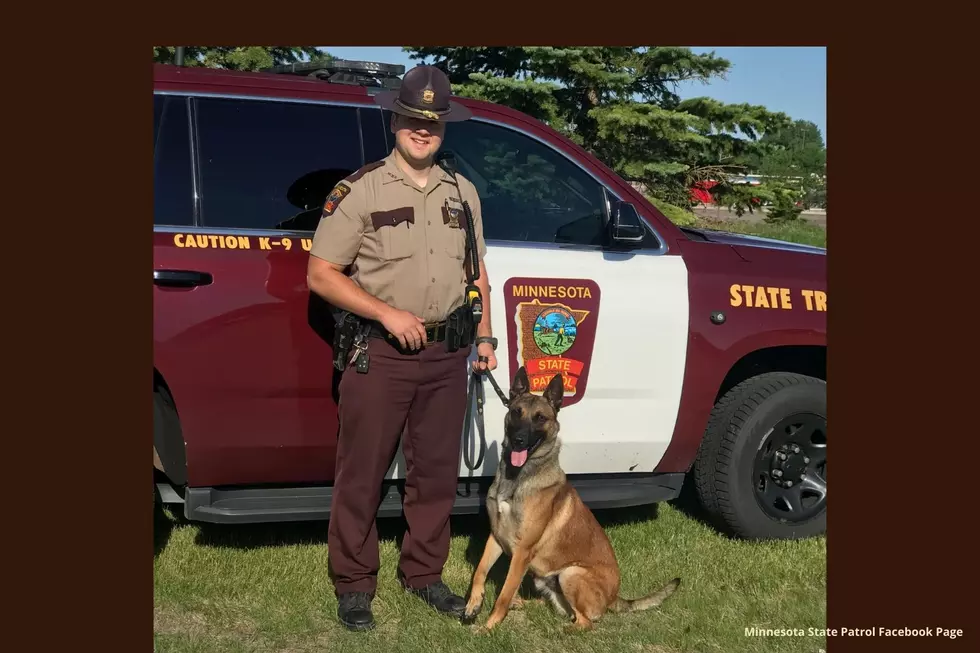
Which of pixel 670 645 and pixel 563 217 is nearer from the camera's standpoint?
pixel 670 645

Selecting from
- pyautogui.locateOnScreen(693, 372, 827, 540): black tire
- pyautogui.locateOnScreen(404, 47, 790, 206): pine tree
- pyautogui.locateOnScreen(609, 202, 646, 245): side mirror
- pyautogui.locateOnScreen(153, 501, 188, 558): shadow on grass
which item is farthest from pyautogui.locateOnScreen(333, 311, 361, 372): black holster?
pyautogui.locateOnScreen(404, 47, 790, 206): pine tree

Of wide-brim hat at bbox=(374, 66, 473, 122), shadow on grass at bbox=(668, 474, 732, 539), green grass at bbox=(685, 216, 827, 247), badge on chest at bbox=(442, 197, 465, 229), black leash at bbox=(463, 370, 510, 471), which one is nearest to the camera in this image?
wide-brim hat at bbox=(374, 66, 473, 122)

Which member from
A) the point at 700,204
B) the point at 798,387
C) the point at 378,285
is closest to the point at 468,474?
the point at 378,285

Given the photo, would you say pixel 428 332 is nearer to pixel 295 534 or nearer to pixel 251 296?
pixel 251 296

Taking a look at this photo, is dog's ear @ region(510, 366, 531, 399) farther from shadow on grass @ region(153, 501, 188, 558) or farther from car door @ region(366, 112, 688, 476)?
shadow on grass @ region(153, 501, 188, 558)

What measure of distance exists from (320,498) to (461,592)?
0.74 metres

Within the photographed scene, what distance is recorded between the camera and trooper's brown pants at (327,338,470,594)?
326cm

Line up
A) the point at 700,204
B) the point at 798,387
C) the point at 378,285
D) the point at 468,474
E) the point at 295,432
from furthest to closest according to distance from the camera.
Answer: the point at 700,204 → the point at 798,387 → the point at 468,474 → the point at 295,432 → the point at 378,285

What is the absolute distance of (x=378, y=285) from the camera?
10.5 feet

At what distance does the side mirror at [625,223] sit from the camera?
3.67 metres

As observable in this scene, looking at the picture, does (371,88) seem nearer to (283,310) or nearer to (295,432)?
Result: (283,310)

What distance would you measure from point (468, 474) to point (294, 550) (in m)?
0.92

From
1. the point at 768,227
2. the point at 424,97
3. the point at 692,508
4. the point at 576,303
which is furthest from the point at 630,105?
the point at 424,97

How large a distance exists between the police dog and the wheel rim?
90cm
